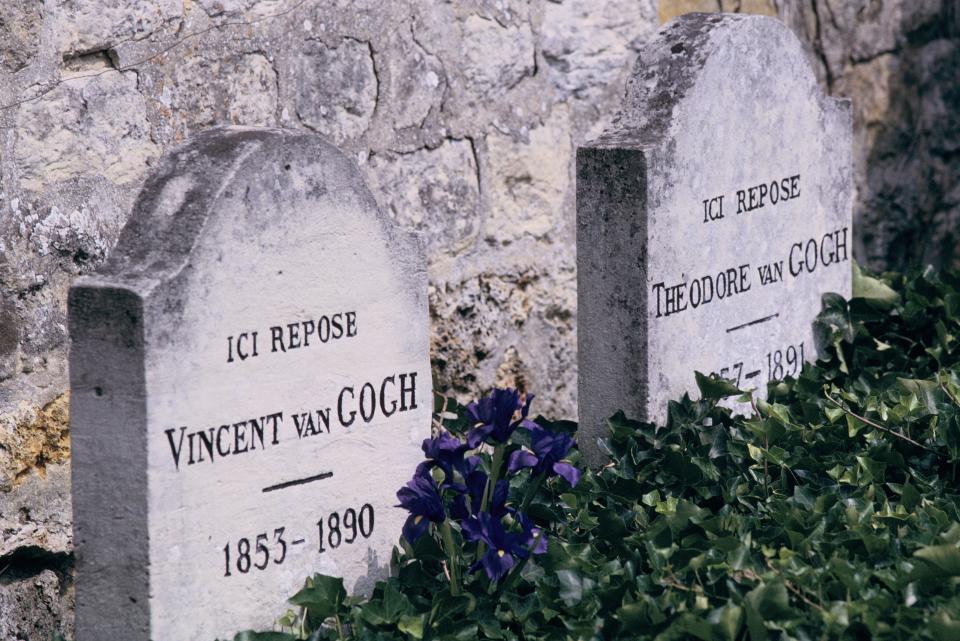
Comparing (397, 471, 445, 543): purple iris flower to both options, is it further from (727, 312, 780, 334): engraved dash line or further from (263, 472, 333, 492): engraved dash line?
(727, 312, 780, 334): engraved dash line

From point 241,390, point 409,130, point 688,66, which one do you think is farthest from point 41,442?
point 688,66

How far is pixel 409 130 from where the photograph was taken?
3.34m

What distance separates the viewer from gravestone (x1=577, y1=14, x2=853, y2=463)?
112 inches

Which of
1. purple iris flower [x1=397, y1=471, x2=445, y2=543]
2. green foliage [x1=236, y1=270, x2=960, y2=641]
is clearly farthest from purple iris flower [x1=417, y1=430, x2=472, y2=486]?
green foliage [x1=236, y1=270, x2=960, y2=641]

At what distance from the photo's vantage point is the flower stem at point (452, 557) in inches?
92.0

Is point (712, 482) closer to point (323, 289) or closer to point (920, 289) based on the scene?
point (323, 289)

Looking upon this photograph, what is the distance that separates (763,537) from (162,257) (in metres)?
1.12

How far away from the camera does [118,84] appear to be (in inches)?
107

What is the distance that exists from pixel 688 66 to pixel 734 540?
1158 mm

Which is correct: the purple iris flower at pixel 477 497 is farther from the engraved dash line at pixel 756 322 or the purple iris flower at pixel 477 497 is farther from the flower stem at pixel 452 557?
the engraved dash line at pixel 756 322

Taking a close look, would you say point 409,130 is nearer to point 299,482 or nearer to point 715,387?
point 715,387

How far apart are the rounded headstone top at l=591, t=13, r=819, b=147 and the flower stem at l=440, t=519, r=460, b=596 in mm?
932

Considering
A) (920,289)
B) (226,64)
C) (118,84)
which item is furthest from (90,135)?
(920,289)

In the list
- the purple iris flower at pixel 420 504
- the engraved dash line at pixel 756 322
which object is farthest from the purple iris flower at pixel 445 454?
the engraved dash line at pixel 756 322
